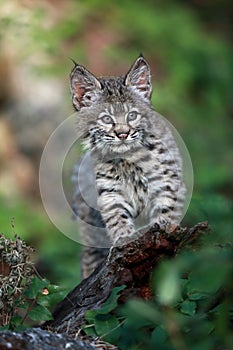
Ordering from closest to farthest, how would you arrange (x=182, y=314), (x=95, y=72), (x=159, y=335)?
(x=159, y=335)
(x=182, y=314)
(x=95, y=72)

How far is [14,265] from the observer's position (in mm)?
3705

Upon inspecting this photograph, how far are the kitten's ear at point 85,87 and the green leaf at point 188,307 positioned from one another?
74.7 inches

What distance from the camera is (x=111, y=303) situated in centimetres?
353

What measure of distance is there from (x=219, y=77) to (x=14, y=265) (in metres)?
10.4

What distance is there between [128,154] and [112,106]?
29cm

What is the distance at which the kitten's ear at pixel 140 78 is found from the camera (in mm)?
5000

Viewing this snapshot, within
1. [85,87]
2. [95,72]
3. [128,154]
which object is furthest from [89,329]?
[95,72]

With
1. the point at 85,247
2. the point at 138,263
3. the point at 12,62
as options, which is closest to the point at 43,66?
the point at 12,62

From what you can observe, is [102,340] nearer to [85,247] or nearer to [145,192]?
[145,192]

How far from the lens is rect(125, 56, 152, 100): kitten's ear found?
197 inches

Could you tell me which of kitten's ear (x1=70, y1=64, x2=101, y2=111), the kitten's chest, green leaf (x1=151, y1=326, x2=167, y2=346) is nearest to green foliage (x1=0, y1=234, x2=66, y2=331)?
green leaf (x1=151, y1=326, x2=167, y2=346)

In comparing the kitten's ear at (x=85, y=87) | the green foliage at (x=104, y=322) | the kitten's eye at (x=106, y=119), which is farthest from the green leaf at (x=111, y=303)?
the kitten's ear at (x=85, y=87)

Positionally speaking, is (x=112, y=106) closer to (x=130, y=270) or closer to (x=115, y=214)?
(x=115, y=214)

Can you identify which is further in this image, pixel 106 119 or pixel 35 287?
pixel 106 119
